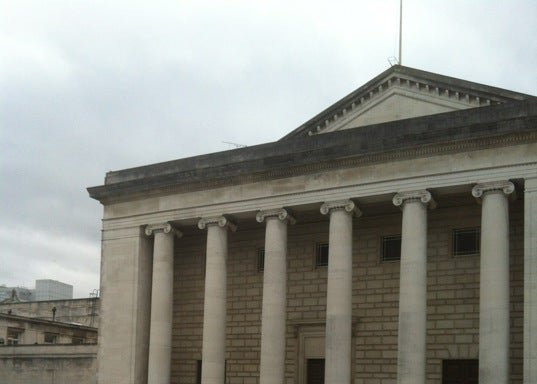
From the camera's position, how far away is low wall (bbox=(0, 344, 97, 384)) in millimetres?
40938

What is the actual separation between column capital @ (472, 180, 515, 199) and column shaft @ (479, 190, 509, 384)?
100mm

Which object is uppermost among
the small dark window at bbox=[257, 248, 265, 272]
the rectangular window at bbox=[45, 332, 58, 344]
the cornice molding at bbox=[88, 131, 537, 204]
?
the cornice molding at bbox=[88, 131, 537, 204]

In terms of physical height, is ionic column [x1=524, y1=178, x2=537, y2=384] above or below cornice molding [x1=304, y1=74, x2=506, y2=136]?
below

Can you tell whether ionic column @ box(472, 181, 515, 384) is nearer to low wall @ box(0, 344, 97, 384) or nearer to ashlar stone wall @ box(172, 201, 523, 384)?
ashlar stone wall @ box(172, 201, 523, 384)

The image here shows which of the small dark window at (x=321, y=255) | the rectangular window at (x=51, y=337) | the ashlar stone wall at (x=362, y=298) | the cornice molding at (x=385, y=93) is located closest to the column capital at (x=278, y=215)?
the small dark window at (x=321, y=255)

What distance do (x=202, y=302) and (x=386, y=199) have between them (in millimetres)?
10368

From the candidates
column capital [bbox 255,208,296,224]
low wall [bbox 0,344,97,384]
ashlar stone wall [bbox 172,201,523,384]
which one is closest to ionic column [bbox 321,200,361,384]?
column capital [bbox 255,208,296,224]

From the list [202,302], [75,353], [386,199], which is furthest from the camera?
[75,353]

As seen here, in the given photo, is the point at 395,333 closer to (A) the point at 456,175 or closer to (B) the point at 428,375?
(B) the point at 428,375

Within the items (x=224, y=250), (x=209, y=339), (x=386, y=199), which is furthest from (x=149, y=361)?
(x=386, y=199)

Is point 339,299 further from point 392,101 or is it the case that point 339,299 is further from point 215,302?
point 392,101

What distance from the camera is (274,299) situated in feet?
108

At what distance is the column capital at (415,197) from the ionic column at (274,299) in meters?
4.53

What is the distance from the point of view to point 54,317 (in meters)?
66.0
